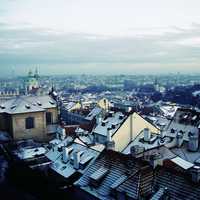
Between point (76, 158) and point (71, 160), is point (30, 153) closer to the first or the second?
point (71, 160)

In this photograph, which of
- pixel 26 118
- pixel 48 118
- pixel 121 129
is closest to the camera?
pixel 121 129

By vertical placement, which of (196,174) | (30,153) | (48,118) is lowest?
(30,153)

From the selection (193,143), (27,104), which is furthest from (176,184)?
(27,104)

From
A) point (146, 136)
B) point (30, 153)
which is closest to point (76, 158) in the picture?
point (146, 136)

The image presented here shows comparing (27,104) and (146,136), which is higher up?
(27,104)

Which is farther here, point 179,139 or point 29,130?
point 29,130

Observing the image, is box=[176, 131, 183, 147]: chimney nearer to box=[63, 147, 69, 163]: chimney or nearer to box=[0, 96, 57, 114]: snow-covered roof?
box=[63, 147, 69, 163]: chimney

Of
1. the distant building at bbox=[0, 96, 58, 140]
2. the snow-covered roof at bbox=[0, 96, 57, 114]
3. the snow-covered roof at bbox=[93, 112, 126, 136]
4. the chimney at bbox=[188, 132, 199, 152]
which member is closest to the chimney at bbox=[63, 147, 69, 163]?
the snow-covered roof at bbox=[93, 112, 126, 136]

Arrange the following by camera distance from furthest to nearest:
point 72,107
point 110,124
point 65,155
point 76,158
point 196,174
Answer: point 72,107 → point 110,124 → point 65,155 → point 76,158 → point 196,174
